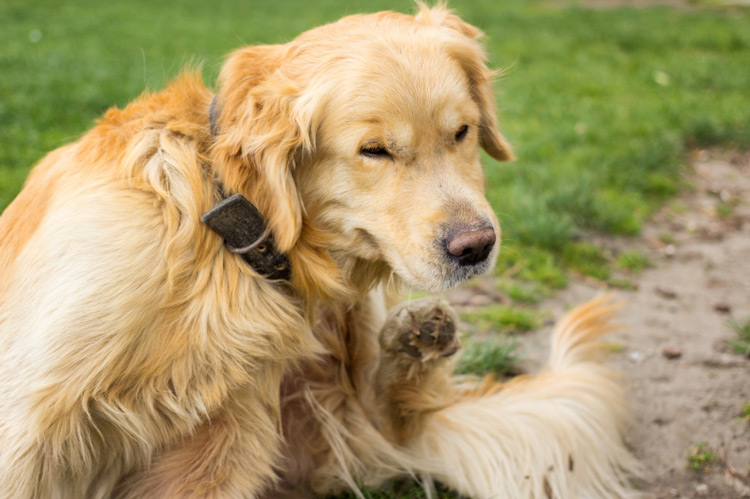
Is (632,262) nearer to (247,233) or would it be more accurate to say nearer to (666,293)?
(666,293)

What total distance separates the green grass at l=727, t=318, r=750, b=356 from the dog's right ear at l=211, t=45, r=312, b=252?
2.43 m

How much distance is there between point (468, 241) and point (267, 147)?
2.32ft

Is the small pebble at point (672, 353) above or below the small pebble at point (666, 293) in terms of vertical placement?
above

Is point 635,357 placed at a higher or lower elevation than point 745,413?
lower

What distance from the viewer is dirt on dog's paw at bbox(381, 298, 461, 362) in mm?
2473

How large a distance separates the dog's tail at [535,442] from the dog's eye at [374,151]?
116cm

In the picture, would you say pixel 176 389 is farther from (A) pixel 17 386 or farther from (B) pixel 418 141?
(B) pixel 418 141

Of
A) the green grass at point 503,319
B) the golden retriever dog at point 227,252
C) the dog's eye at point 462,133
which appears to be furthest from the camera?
the green grass at point 503,319

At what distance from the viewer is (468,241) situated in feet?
7.04

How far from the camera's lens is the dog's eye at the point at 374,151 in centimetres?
221

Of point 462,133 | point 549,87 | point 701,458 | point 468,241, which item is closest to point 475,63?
→ point 462,133

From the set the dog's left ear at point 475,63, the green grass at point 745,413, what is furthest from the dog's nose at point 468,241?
the green grass at point 745,413

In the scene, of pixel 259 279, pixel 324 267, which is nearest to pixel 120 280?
pixel 259 279

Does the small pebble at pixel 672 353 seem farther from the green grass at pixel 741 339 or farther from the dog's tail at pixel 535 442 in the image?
the dog's tail at pixel 535 442
